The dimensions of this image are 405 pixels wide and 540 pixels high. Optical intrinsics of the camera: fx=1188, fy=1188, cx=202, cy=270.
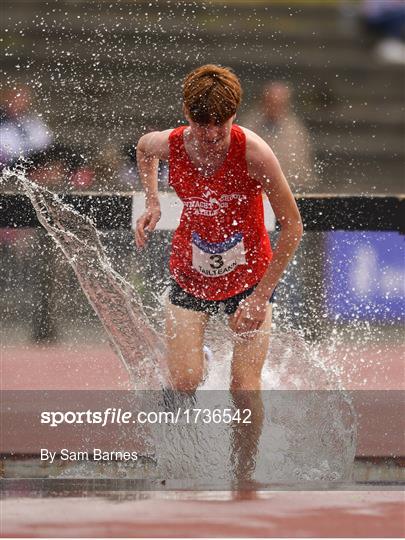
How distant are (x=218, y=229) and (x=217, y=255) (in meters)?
0.09

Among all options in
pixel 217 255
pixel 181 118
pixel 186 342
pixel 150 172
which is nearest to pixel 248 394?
pixel 186 342

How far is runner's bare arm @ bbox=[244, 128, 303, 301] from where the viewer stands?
12.5 feet

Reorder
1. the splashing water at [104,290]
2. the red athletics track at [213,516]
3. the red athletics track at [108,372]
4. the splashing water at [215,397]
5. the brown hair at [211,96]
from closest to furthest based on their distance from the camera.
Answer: the red athletics track at [213,516]
the brown hair at [211,96]
the splashing water at [215,397]
the splashing water at [104,290]
the red athletics track at [108,372]

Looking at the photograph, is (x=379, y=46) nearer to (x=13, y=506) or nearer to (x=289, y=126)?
(x=289, y=126)

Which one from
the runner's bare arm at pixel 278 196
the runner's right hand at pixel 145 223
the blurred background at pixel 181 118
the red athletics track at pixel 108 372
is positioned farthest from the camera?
the blurred background at pixel 181 118

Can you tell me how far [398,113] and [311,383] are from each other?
446 centimetres

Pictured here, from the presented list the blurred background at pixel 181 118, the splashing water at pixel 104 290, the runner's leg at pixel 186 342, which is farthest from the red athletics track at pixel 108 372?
the runner's leg at pixel 186 342

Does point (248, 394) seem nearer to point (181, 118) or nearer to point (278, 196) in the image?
point (278, 196)

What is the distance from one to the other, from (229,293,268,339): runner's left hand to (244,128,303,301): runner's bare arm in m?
Result: 0.13

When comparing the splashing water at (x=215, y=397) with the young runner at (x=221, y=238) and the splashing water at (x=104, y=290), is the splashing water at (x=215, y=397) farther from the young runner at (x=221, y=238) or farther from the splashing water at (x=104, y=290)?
the young runner at (x=221, y=238)

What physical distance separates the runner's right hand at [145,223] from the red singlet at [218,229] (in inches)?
3.9

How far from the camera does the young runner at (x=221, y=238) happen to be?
12.5ft

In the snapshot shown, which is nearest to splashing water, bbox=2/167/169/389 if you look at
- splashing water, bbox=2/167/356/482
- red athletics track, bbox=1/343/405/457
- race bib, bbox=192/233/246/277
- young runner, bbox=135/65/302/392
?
splashing water, bbox=2/167/356/482

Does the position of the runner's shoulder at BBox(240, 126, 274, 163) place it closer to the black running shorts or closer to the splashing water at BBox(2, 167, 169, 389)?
the black running shorts
